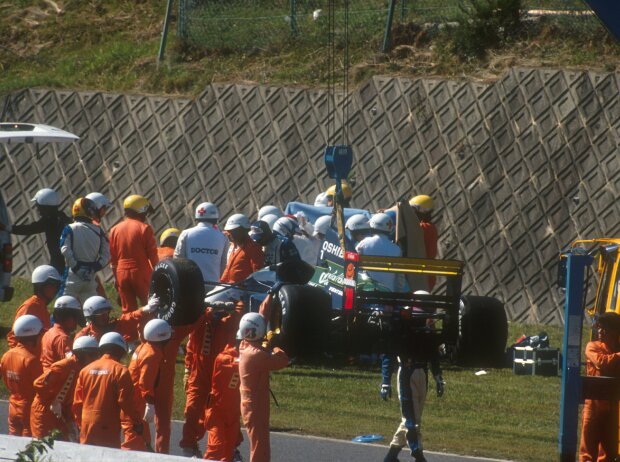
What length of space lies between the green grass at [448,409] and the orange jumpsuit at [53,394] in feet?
8.60

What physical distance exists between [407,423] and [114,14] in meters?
18.4

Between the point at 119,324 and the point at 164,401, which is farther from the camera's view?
the point at 119,324

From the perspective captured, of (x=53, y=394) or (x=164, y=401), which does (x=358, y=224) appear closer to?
(x=164, y=401)

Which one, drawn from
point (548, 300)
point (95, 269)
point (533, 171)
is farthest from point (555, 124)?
point (95, 269)

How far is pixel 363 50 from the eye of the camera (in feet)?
73.9

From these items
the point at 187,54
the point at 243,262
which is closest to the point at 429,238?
the point at 243,262

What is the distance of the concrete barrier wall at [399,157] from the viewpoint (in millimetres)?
18875

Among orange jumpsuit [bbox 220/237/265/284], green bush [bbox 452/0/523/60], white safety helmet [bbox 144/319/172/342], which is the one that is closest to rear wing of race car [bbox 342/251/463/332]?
white safety helmet [bbox 144/319/172/342]

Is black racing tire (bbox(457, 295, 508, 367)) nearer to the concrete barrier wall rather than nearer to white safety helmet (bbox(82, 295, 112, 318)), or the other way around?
white safety helmet (bbox(82, 295, 112, 318))

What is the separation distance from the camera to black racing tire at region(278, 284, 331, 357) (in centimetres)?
1252

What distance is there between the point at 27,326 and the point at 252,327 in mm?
2188

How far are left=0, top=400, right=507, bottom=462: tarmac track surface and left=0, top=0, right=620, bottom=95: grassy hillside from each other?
8874 millimetres

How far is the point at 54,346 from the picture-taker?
11938 mm

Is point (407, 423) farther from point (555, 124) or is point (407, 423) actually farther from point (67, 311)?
point (555, 124)
